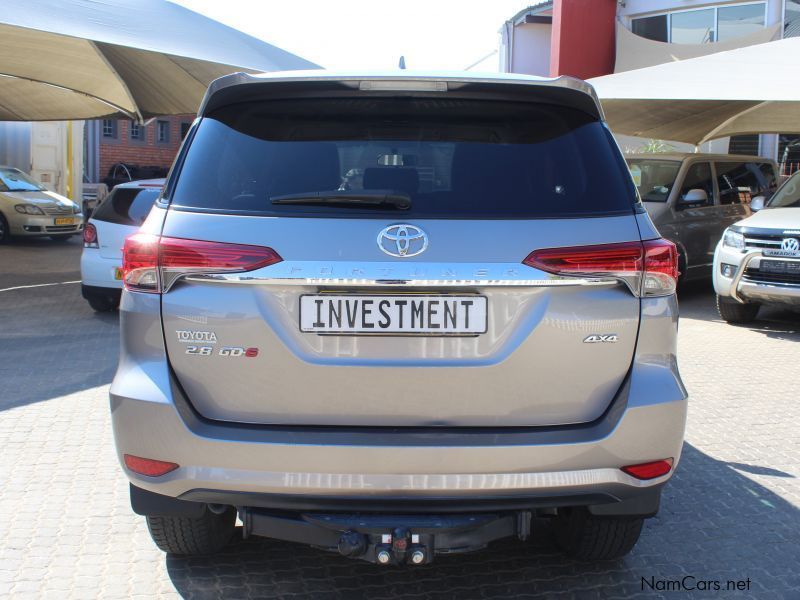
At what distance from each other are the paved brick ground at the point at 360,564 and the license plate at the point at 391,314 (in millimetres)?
1180

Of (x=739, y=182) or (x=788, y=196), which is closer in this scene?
(x=788, y=196)

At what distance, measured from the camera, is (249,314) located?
2748 mm

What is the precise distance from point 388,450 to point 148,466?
76cm

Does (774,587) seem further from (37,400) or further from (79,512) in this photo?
(37,400)

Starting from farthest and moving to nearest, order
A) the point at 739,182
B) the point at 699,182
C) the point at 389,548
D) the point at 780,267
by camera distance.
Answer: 1. the point at 739,182
2. the point at 699,182
3. the point at 780,267
4. the point at 389,548

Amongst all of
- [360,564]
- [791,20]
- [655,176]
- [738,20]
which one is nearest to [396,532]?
[360,564]

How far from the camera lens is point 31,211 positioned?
19203mm

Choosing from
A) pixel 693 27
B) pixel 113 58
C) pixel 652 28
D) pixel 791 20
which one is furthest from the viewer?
pixel 652 28

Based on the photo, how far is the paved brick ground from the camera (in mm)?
3451

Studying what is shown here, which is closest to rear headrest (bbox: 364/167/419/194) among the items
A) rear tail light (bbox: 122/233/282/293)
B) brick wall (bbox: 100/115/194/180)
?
rear tail light (bbox: 122/233/282/293)

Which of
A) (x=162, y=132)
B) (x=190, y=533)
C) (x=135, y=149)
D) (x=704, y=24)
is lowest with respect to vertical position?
(x=190, y=533)

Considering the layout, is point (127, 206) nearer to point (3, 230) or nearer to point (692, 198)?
point (692, 198)

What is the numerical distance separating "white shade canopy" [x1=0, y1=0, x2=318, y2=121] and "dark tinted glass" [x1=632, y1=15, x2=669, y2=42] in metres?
9.73

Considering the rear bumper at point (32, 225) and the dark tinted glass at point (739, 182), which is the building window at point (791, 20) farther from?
the rear bumper at point (32, 225)
